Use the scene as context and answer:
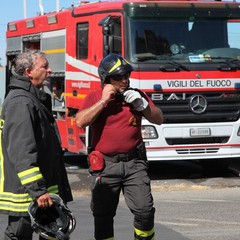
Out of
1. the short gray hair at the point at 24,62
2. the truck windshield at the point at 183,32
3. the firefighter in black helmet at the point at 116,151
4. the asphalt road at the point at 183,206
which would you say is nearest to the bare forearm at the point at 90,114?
the firefighter in black helmet at the point at 116,151

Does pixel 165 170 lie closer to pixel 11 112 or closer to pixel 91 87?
pixel 91 87

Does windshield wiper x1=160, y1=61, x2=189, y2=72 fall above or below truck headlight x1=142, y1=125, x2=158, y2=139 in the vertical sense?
above

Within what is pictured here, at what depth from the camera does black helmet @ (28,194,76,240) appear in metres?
5.00

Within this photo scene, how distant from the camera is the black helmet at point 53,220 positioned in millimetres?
5000

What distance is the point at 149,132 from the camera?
38.0ft

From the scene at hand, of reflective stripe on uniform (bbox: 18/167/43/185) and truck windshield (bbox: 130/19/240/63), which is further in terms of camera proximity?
truck windshield (bbox: 130/19/240/63)

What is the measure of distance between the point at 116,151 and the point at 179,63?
19.6ft

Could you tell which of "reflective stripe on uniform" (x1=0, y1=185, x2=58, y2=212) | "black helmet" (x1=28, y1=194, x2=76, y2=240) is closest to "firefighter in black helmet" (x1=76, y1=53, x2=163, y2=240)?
"black helmet" (x1=28, y1=194, x2=76, y2=240)

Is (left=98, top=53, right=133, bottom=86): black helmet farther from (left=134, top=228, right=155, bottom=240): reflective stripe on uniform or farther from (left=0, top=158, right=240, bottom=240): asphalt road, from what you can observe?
(left=0, top=158, right=240, bottom=240): asphalt road

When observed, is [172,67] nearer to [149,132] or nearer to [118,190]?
[149,132]

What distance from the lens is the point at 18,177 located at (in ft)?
16.5

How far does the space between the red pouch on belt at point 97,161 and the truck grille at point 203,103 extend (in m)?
5.81

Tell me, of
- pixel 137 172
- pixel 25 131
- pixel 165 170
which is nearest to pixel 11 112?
pixel 25 131

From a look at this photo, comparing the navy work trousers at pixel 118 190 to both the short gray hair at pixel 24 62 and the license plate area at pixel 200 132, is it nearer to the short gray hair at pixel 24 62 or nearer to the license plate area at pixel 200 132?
the short gray hair at pixel 24 62
